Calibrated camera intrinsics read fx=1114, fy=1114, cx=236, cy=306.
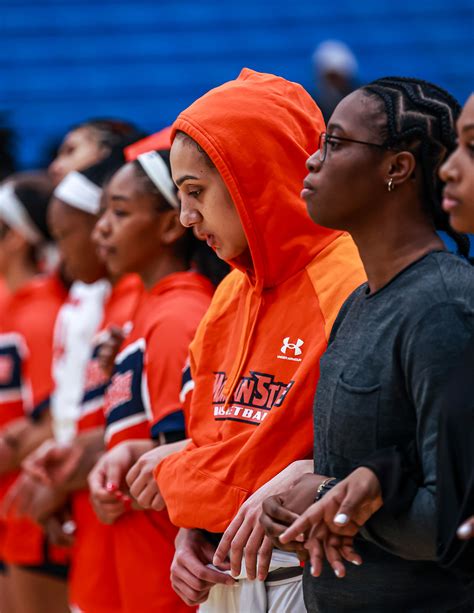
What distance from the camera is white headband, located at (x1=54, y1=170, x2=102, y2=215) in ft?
13.0

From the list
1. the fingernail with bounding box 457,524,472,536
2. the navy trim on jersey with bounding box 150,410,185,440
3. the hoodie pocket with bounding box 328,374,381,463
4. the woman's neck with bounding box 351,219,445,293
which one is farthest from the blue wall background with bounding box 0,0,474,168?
the fingernail with bounding box 457,524,472,536

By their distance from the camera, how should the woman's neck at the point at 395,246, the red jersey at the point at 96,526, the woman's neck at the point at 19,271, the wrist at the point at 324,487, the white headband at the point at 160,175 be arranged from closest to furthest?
1. the wrist at the point at 324,487
2. the woman's neck at the point at 395,246
3. the white headband at the point at 160,175
4. the red jersey at the point at 96,526
5. the woman's neck at the point at 19,271

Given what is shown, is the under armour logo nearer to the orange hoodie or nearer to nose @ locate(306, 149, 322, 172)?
the orange hoodie

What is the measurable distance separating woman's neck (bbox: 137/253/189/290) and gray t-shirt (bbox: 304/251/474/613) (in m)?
1.26

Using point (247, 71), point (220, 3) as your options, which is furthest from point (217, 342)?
point (220, 3)

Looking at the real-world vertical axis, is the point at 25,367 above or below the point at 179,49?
below

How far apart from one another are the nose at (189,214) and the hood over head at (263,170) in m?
0.11

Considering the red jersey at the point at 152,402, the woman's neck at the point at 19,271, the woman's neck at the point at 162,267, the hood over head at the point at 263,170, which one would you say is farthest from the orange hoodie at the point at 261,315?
the woman's neck at the point at 19,271

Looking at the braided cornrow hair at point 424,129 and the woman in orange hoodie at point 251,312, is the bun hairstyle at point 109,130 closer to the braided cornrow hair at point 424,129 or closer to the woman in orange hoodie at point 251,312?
the woman in orange hoodie at point 251,312

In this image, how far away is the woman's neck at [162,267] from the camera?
327cm

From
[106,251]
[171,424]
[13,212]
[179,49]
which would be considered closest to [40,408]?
[13,212]

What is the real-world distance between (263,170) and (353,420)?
70 centimetres

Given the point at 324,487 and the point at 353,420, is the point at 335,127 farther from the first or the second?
the point at 324,487

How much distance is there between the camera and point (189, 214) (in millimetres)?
2461
